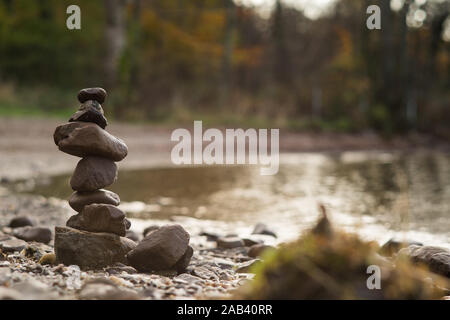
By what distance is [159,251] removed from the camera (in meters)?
4.53

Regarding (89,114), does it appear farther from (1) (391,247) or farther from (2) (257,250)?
(1) (391,247)

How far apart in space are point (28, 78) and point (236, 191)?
58.7ft

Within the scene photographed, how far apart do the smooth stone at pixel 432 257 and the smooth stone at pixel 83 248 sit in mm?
2478

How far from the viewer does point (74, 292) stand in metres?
3.38

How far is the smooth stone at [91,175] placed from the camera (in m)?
4.62

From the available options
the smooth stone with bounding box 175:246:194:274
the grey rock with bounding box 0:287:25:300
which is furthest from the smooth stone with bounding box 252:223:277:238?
the grey rock with bounding box 0:287:25:300

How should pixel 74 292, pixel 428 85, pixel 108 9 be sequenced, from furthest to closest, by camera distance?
pixel 428 85, pixel 108 9, pixel 74 292

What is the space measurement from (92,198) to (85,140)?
541 mm

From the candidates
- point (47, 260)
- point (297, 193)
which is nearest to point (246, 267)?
point (47, 260)

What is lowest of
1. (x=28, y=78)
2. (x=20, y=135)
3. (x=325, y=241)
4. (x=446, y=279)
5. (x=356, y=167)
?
(x=446, y=279)

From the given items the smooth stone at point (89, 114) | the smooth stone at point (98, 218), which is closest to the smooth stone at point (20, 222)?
the smooth stone at point (98, 218)

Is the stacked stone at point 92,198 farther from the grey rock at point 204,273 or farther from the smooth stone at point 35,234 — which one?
the smooth stone at point 35,234

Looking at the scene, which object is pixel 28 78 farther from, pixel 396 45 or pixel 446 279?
pixel 446 279
